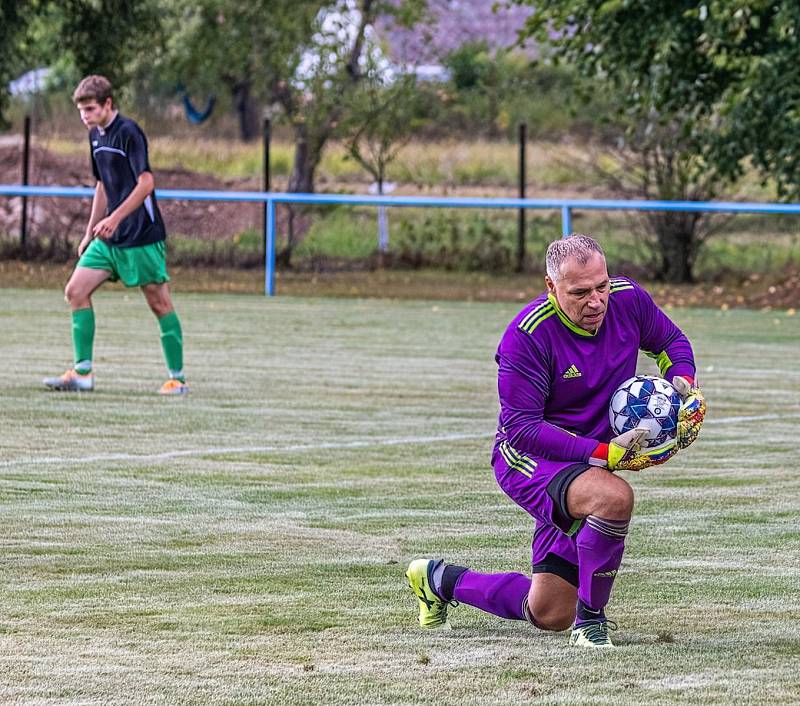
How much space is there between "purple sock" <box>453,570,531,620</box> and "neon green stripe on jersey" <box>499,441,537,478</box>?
14.7 inches

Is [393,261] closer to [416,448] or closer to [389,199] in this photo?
[389,199]

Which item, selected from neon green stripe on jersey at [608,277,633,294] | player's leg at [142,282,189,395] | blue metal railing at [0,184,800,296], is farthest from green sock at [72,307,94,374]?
blue metal railing at [0,184,800,296]

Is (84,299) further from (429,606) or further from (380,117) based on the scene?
(380,117)

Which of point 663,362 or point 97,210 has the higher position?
point 97,210

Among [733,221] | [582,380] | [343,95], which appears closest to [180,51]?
[343,95]

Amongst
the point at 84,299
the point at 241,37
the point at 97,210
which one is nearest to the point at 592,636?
the point at 84,299

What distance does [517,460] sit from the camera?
5.94 m

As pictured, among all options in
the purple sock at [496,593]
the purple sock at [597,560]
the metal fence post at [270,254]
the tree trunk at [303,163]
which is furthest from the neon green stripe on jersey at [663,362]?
the tree trunk at [303,163]

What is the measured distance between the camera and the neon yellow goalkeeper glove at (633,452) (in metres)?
5.66

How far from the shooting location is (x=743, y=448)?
10.7 m

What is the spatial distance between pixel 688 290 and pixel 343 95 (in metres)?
8.12

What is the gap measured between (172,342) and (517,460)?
7.14 meters

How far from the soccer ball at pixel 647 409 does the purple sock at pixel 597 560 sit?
28 cm

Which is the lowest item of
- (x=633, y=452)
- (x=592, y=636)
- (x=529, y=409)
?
(x=592, y=636)
